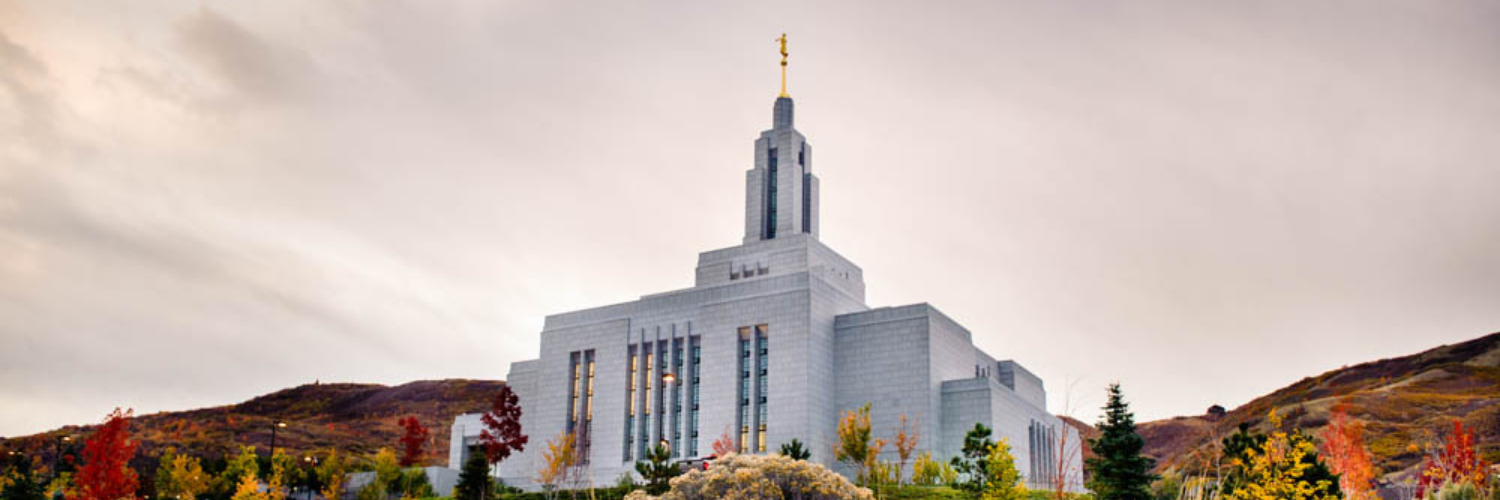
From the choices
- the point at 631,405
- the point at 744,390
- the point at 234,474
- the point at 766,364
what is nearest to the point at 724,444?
the point at 744,390

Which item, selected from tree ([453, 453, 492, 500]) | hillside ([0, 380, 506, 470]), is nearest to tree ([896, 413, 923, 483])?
tree ([453, 453, 492, 500])

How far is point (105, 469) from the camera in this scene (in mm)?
45844

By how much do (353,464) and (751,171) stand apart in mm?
37941

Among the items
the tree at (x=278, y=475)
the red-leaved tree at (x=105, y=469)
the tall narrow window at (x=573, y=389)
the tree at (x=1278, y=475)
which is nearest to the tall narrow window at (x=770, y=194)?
the tall narrow window at (x=573, y=389)

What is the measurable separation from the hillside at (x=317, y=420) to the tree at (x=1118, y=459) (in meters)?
83.0

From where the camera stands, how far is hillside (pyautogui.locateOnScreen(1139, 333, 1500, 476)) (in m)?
92.0

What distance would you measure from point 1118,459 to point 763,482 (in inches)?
477

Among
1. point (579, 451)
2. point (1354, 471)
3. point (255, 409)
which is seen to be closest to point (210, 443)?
point (255, 409)

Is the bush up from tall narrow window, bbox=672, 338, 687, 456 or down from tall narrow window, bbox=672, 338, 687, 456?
down

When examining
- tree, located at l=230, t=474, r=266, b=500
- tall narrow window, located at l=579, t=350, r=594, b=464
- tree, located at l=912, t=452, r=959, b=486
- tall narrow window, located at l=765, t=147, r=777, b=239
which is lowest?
tree, located at l=230, t=474, r=266, b=500

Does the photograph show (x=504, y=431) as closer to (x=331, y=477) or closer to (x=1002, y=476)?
(x=331, y=477)

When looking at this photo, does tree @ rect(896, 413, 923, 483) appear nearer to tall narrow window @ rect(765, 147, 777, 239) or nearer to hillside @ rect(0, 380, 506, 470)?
tall narrow window @ rect(765, 147, 777, 239)

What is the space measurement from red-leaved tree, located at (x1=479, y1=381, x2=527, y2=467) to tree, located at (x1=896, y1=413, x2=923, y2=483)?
73.8 ft

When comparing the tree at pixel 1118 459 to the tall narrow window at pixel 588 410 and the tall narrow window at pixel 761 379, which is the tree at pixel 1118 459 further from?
the tall narrow window at pixel 588 410
